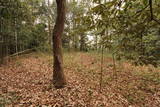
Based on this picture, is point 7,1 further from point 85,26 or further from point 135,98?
point 135,98

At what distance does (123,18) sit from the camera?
1.53 meters

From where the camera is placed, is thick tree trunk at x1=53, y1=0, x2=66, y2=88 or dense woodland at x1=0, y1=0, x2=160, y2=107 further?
thick tree trunk at x1=53, y1=0, x2=66, y2=88

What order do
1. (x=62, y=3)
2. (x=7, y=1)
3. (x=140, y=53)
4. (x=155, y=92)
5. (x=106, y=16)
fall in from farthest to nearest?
1. (x=7, y=1)
2. (x=155, y=92)
3. (x=62, y=3)
4. (x=140, y=53)
5. (x=106, y=16)

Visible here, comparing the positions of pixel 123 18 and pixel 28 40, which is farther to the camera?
pixel 28 40

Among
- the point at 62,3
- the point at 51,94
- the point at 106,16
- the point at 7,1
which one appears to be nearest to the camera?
the point at 106,16

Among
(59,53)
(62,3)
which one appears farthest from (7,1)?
(59,53)

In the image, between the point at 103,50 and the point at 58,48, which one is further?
the point at 58,48

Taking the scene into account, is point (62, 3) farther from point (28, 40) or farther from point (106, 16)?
point (28, 40)

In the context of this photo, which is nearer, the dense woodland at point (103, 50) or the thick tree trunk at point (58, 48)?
the dense woodland at point (103, 50)

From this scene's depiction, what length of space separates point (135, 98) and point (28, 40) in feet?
35.2

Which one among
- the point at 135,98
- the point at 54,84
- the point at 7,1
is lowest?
the point at 135,98

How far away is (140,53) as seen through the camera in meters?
1.95

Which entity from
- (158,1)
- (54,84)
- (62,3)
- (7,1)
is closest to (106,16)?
(158,1)

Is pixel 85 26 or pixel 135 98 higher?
pixel 85 26
